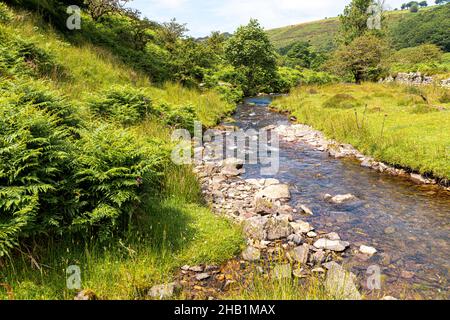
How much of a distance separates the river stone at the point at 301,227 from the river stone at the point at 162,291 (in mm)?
3213

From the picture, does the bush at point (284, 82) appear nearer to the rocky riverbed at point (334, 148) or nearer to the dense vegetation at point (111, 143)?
the dense vegetation at point (111, 143)

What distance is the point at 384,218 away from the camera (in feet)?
24.9

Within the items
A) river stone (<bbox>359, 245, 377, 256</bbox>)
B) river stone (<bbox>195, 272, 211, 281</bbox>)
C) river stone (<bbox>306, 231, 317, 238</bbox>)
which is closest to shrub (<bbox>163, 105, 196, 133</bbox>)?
river stone (<bbox>306, 231, 317, 238</bbox>)

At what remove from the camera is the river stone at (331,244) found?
6227 millimetres

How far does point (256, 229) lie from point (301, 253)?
113 cm

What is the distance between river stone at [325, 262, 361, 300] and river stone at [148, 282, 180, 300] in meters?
2.37

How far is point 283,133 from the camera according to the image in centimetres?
1719

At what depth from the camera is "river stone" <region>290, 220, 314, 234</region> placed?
690 cm

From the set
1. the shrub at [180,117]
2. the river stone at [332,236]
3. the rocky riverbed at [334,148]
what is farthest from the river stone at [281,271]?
the shrub at [180,117]

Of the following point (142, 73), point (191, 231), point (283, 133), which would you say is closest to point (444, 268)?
point (191, 231)

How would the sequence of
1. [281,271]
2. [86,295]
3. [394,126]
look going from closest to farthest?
[86,295] < [281,271] < [394,126]

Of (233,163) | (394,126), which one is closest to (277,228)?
(233,163)

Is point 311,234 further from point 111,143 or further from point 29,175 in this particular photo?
point 29,175
